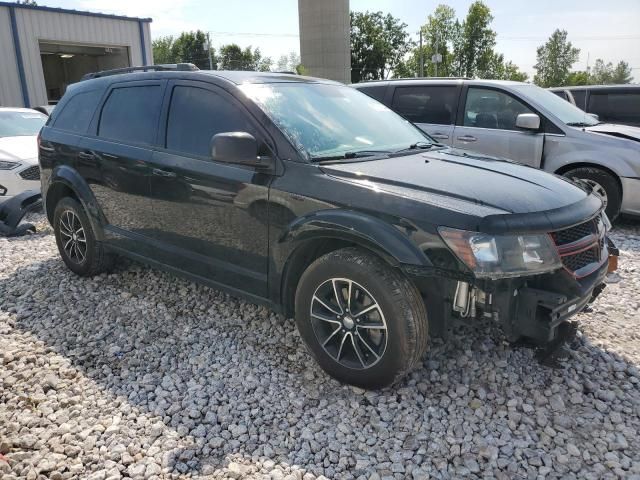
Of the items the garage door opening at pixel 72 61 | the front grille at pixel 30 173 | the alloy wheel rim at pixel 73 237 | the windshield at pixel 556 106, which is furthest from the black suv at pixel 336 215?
the garage door opening at pixel 72 61

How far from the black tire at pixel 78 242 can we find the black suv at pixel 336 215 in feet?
1.03

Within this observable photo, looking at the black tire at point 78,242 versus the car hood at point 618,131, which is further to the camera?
the car hood at point 618,131

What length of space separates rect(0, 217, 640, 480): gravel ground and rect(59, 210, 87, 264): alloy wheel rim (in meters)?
0.84

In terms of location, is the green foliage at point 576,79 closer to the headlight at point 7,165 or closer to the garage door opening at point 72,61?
the garage door opening at point 72,61

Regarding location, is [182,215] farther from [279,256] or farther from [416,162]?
[416,162]

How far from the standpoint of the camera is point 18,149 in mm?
8047

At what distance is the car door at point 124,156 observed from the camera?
13.1ft

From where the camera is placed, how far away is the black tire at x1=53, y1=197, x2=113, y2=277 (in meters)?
4.68

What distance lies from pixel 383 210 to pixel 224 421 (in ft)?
4.63

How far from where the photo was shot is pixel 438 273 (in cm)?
259

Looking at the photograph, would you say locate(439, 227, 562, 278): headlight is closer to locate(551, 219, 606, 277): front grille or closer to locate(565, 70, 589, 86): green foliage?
locate(551, 219, 606, 277): front grille

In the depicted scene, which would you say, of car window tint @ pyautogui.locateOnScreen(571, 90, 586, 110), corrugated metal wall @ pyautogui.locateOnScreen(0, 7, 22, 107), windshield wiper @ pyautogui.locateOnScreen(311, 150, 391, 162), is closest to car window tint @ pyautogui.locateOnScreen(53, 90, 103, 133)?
windshield wiper @ pyautogui.locateOnScreen(311, 150, 391, 162)

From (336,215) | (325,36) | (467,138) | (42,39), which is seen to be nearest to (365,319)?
(336,215)

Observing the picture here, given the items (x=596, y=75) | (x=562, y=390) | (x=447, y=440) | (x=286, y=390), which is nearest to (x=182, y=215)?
(x=286, y=390)
